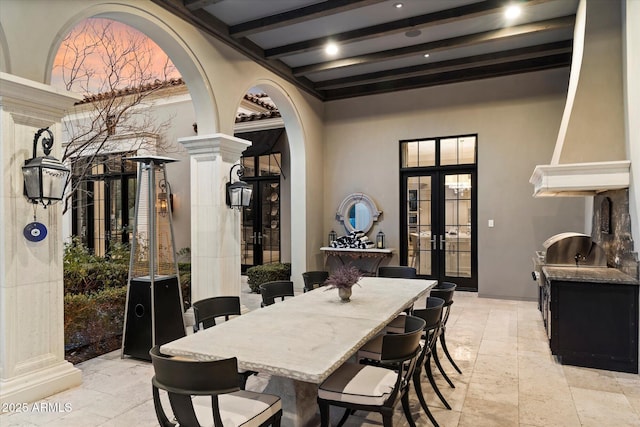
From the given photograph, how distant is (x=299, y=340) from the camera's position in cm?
223

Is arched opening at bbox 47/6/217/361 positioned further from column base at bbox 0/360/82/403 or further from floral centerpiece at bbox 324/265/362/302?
floral centerpiece at bbox 324/265/362/302

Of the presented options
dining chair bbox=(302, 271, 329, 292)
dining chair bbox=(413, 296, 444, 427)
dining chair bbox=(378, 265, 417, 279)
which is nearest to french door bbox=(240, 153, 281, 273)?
dining chair bbox=(378, 265, 417, 279)

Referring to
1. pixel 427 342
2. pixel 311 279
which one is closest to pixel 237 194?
pixel 311 279

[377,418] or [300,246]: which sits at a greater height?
[300,246]

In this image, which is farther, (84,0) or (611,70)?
(611,70)

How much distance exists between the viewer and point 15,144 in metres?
2.91

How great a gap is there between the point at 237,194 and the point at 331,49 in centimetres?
253

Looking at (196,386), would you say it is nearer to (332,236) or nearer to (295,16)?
(295,16)

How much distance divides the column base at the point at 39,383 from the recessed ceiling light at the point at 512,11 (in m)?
5.58

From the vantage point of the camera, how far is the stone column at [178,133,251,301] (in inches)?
191

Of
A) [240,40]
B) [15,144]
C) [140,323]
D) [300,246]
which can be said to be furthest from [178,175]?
[15,144]

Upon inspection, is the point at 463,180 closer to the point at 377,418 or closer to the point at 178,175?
the point at 377,418

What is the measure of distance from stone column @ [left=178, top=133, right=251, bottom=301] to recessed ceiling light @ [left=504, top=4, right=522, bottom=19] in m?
3.50

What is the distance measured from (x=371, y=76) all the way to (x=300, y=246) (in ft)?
10.6
